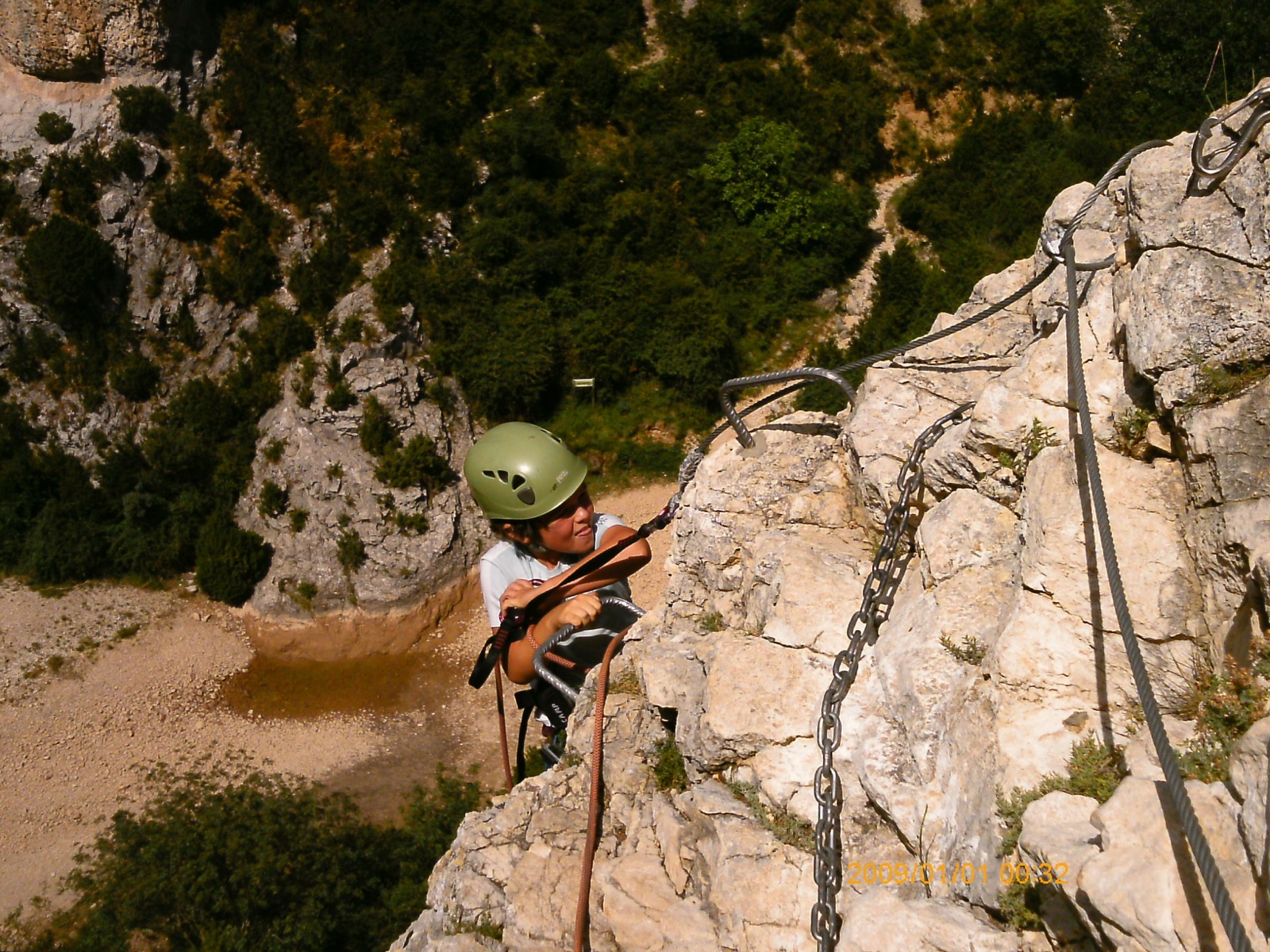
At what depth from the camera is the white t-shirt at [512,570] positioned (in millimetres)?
6254

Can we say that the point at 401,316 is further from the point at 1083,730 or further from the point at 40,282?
the point at 1083,730

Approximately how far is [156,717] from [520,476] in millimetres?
17772

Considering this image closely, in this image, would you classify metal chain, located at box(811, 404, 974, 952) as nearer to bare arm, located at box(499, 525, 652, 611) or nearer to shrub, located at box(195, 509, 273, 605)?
bare arm, located at box(499, 525, 652, 611)

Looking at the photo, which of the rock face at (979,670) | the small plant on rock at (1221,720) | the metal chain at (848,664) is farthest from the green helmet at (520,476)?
the small plant on rock at (1221,720)

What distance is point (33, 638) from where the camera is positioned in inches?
861

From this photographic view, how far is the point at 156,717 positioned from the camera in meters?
20.5

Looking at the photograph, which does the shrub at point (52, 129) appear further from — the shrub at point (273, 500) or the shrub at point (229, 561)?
the shrub at point (229, 561)

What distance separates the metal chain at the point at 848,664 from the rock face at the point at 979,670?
7cm

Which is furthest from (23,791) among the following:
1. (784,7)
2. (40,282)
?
(784,7)

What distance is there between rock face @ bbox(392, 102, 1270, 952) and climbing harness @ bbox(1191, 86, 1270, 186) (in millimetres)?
69

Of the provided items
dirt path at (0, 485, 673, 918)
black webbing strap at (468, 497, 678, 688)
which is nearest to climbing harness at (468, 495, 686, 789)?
black webbing strap at (468, 497, 678, 688)

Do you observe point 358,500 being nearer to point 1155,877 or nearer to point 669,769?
point 669,769

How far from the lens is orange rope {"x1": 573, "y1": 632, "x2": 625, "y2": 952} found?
4242 millimetres

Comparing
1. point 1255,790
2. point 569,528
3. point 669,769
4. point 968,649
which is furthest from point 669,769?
point 1255,790
